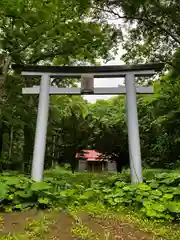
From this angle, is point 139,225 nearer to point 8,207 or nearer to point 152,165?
point 8,207

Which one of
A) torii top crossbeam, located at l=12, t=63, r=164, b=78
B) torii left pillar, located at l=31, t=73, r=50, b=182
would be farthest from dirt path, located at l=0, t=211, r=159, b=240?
torii top crossbeam, located at l=12, t=63, r=164, b=78

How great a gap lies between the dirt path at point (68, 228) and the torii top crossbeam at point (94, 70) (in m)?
3.23

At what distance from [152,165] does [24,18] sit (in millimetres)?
8200

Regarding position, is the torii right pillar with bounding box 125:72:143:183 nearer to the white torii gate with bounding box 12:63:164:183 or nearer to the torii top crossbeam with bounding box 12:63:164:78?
the white torii gate with bounding box 12:63:164:183

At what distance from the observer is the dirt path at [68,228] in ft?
10.8

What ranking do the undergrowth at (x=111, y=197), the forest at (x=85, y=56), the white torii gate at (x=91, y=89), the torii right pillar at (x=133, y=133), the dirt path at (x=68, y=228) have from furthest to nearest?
1. the forest at (x=85, y=56)
2. the white torii gate at (x=91, y=89)
3. the torii right pillar at (x=133, y=133)
4. the undergrowth at (x=111, y=197)
5. the dirt path at (x=68, y=228)

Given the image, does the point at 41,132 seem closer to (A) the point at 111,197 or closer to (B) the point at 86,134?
(A) the point at 111,197

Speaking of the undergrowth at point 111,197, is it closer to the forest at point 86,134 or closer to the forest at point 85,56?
the forest at point 86,134

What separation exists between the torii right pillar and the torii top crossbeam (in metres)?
0.16

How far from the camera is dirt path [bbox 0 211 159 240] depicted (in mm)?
3279

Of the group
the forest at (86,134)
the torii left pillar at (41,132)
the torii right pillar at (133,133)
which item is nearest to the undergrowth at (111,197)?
the forest at (86,134)

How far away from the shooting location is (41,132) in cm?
582

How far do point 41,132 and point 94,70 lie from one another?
1742 millimetres

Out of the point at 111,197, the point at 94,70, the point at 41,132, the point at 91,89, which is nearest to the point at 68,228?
the point at 111,197
